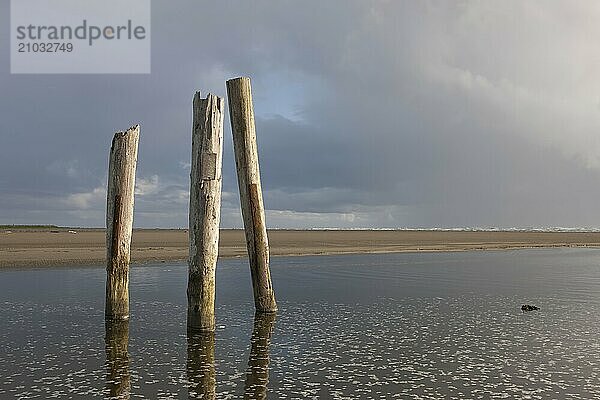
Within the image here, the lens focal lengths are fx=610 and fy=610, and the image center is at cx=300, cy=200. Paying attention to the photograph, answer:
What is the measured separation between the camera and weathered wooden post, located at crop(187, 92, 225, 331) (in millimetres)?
12266

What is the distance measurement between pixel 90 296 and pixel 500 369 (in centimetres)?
1222

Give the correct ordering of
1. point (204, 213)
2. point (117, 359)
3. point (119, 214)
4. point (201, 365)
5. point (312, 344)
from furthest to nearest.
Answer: point (119, 214) < point (204, 213) < point (312, 344) < point (117, 359) < point (201, 365)

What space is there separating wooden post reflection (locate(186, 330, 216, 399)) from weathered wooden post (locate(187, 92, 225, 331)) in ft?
1.75

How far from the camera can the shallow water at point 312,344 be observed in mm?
8398

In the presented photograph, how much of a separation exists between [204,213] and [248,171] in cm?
228

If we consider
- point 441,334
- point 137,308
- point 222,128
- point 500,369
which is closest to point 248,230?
point 222,128

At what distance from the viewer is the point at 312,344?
11312mm

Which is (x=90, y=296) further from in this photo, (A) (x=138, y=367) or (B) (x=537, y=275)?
(B) (x=537, y=275)

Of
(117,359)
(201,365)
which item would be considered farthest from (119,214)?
(201,365)

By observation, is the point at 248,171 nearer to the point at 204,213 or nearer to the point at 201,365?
the point at 204,213

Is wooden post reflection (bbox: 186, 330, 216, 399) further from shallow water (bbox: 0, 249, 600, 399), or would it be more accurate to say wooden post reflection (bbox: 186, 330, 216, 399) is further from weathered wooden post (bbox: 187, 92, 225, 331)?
weathered wooden post (bbox: 187, 92, 225, 331)

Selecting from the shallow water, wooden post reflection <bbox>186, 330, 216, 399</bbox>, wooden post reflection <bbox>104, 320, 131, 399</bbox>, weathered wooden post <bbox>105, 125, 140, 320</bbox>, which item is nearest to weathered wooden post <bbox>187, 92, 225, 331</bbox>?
wooden post reflection <bbox>186, 330, 216, 399</bbox>

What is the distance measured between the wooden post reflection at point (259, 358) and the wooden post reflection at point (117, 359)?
Result: 5.42ft

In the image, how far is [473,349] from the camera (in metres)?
11.0
